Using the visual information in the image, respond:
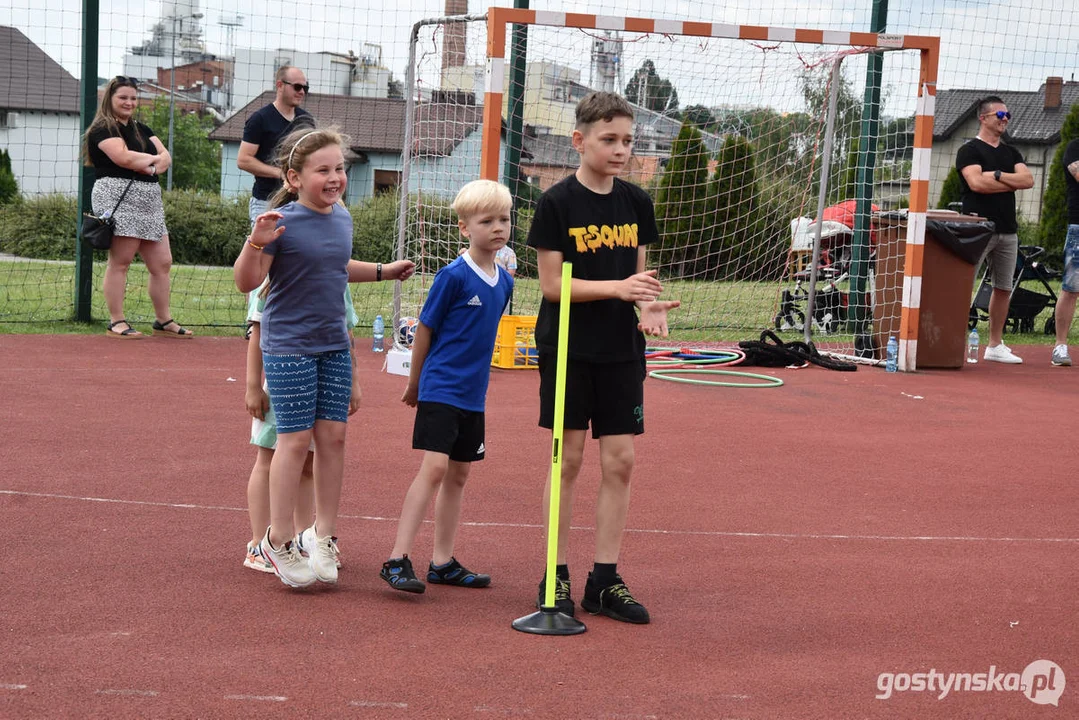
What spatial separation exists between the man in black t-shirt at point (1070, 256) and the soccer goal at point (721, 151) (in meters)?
1.33

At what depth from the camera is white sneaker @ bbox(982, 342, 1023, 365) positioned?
455 inches

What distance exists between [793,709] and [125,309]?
1099cm

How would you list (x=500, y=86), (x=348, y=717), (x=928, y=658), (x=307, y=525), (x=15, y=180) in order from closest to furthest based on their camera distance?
(x=348, y=717), (x=928, y=658), (x=307, y=525), (x=500, y=86), (x=15, y=180)

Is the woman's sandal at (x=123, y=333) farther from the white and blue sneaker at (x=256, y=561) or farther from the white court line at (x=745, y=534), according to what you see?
the white and blue sneaker at (x=256, y=561)

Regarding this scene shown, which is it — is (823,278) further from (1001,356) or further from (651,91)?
(651,91)

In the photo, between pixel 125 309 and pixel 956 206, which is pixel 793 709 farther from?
pixel 125 309

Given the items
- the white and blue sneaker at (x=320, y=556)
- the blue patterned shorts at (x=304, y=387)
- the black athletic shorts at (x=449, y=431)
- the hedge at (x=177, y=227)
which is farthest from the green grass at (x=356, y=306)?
the white and blue sneaker at (x=320, y=556)

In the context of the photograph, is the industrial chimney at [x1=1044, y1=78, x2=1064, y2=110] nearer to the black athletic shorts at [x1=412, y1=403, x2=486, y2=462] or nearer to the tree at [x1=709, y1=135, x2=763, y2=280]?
the tree at [x1=709, y1=135, x2=763, y2=280]

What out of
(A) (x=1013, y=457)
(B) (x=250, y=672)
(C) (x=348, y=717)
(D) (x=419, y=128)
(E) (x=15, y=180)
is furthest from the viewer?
(E) (x=15, y=180)

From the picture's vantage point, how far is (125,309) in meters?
13.0

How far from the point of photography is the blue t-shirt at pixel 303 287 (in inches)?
173

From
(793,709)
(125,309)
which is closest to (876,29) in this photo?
(125,309)

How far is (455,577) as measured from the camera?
4.50 meters

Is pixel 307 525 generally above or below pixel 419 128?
below
